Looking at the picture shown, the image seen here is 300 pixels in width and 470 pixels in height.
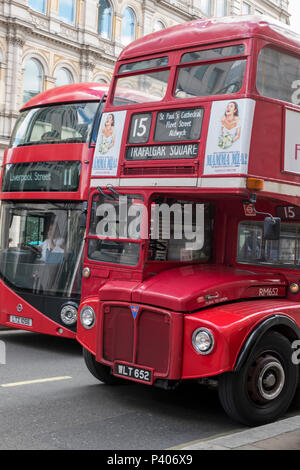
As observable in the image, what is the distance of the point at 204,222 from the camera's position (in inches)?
297

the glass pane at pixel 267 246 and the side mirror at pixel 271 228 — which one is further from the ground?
the side mirror at pixel 271 228

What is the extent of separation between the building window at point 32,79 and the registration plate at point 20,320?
65.6 ft

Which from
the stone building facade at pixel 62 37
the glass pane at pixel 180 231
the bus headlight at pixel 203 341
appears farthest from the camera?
the stone building facade at pixel 62 37

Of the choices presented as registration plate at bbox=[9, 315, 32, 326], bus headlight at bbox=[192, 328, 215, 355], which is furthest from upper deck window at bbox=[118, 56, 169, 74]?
registration plate at bbox=[9, 315, 32, 326]

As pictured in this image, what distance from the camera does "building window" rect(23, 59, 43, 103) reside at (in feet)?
94.4

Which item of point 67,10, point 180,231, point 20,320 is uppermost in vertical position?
point 67,10

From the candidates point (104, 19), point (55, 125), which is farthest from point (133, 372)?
point (104, 19)

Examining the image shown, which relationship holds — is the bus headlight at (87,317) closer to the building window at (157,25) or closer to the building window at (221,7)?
the building window at (157,25)

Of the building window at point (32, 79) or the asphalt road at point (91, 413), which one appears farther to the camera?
the building window at point (32, 79)

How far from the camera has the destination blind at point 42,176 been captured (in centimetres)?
995

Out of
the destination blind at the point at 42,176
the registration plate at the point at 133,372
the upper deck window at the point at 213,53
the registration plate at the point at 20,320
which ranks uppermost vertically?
the upper deck window at the point at 213,53

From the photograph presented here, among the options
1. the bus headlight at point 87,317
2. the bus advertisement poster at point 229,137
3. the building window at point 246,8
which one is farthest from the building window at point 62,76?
the bus advertisement poster at point 229,137

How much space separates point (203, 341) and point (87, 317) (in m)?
1.70

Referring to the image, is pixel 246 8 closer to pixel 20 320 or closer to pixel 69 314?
pixel 20 320
